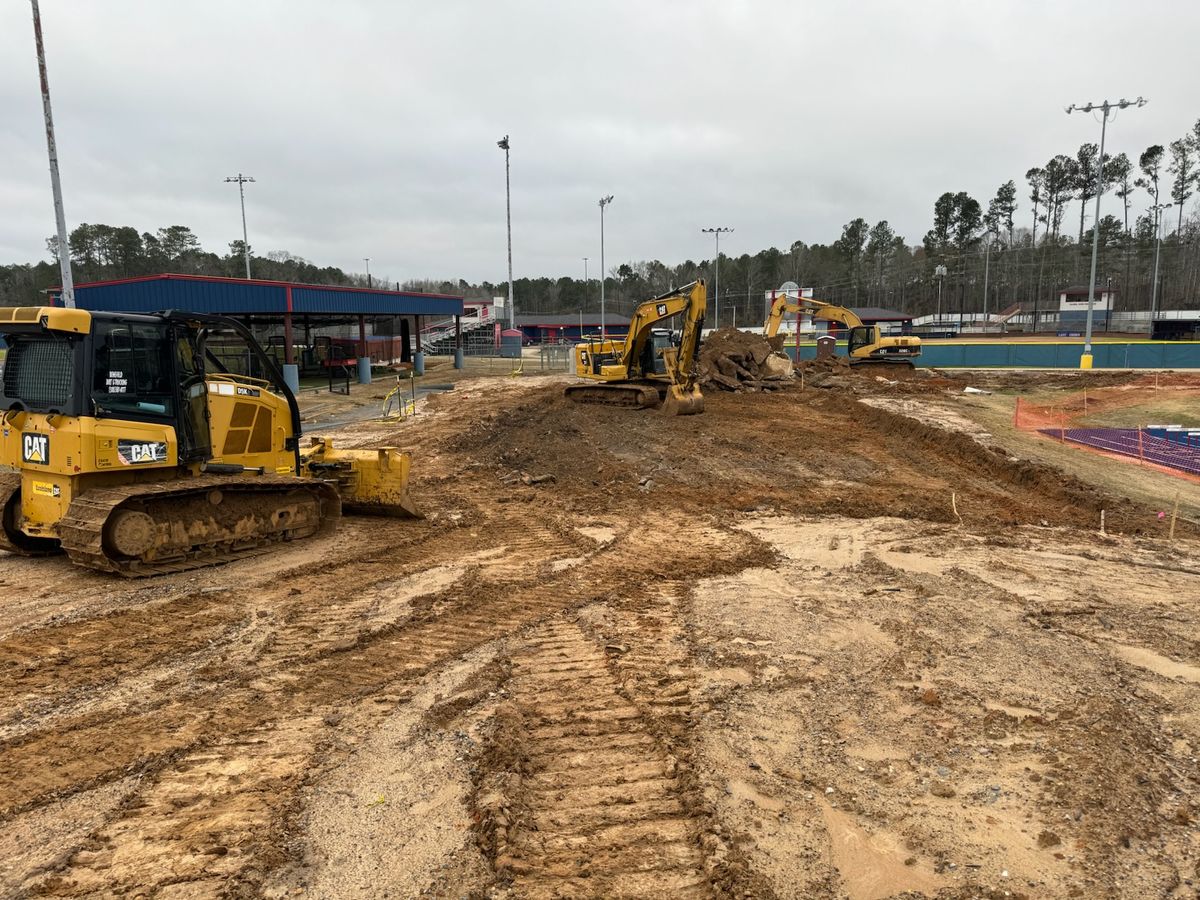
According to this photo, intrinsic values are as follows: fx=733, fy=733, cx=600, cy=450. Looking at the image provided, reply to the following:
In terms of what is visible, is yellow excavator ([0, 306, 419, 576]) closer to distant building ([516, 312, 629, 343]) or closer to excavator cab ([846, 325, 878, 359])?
excavator cab ([846, 325, 878, 359])

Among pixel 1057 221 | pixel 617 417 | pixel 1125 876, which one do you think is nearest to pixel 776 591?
pixel 1125 876

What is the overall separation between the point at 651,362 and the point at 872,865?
19016 mm

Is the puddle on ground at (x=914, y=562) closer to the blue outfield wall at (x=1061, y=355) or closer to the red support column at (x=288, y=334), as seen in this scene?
the red support column at (x=288, y=334)

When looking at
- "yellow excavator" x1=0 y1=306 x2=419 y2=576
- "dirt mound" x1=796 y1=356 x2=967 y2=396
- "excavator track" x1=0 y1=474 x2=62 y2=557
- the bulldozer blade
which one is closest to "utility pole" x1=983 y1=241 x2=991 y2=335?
"dirt mound" x1=796 y1=356 x2=967 y2=396

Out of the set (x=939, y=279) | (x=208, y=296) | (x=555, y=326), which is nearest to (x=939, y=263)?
(x=939, y=279)

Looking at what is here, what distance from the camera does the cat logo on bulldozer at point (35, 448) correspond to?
7031 mm

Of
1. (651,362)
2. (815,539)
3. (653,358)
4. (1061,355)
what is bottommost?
(815,539)

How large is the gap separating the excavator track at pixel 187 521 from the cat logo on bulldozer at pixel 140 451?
254 mm

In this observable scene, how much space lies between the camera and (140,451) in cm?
727

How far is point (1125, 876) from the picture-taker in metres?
3.42

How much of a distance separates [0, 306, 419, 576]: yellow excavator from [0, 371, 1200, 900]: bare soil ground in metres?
0.43

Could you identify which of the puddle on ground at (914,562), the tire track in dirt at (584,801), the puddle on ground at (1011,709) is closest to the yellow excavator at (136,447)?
the tire track in dirt at (584,801)

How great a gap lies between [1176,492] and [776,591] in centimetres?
935

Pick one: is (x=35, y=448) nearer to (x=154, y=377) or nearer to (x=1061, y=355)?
(x=154, y=377)
